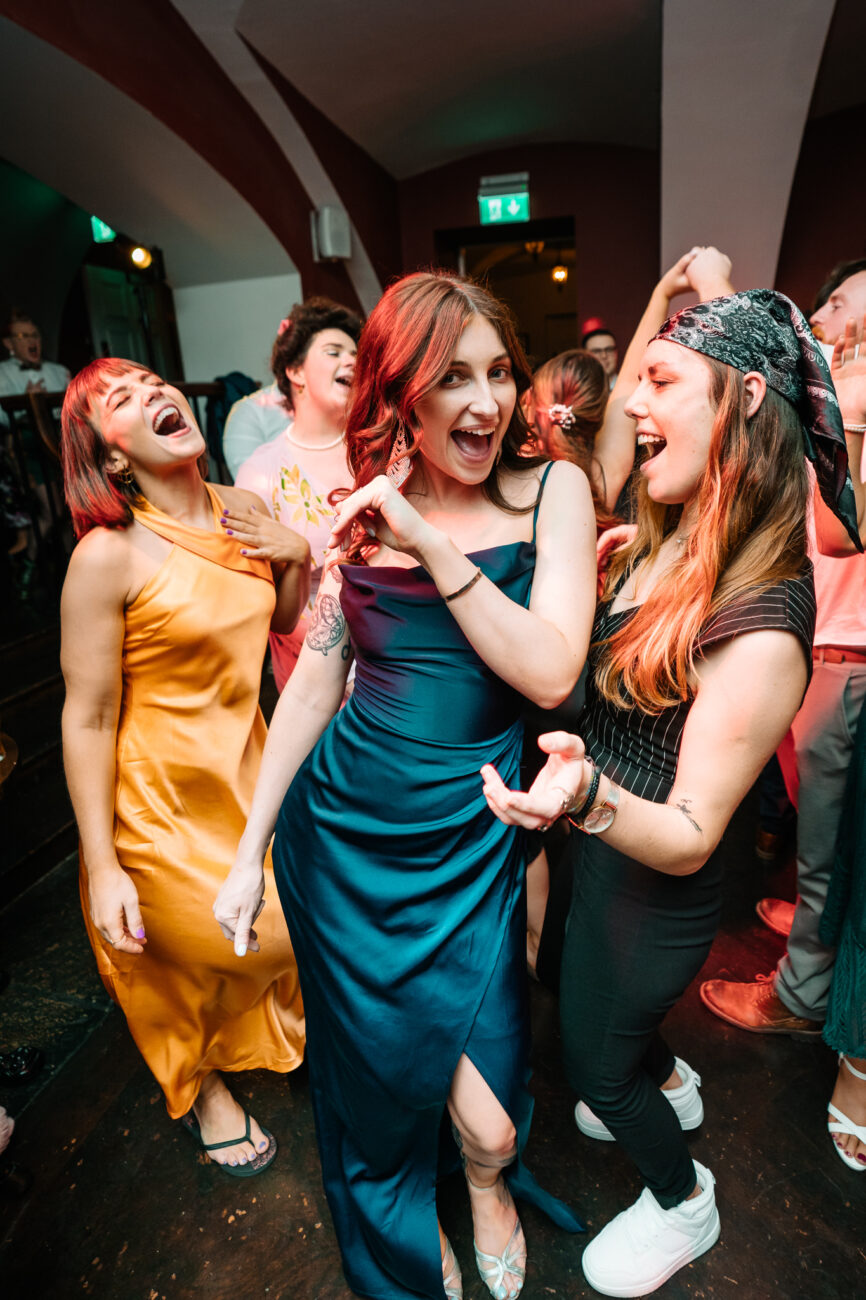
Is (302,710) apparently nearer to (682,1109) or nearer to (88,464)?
(88,464)

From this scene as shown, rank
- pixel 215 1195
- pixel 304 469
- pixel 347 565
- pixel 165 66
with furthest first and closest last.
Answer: pixel 165 66 → pixel 304 469 → pixel 215 1195 → pixel 347 565

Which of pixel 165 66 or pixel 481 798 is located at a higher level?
pixel 165 66

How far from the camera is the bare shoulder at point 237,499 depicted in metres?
1.88

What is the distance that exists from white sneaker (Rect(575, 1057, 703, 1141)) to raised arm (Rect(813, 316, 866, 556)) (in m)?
1.22

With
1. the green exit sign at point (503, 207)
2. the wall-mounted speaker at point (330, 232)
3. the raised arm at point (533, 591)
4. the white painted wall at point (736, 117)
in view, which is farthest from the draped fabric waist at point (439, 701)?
the green exit sign at point (503, 207)

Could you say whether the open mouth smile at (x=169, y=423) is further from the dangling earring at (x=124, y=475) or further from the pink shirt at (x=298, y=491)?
the pink shirt at (x=298, y=491)

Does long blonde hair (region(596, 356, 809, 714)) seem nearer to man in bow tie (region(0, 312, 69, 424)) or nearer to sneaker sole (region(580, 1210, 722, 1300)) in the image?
sneaker sole (region(580, 1210, 722, 1300))

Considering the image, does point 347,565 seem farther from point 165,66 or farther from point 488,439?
point 165,66

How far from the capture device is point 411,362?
1.18 meters

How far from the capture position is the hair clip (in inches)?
93.2

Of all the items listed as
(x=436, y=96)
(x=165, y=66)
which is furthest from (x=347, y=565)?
(x=436, y=96)

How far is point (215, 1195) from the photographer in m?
1.68

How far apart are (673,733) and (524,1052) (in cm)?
63

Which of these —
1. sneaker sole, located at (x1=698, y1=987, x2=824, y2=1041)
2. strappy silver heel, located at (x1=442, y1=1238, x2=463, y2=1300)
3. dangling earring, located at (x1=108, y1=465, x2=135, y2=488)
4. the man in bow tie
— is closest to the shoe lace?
strappy silver heel, located at (x1=442, y1=1238, x2=463, y2=1300)
